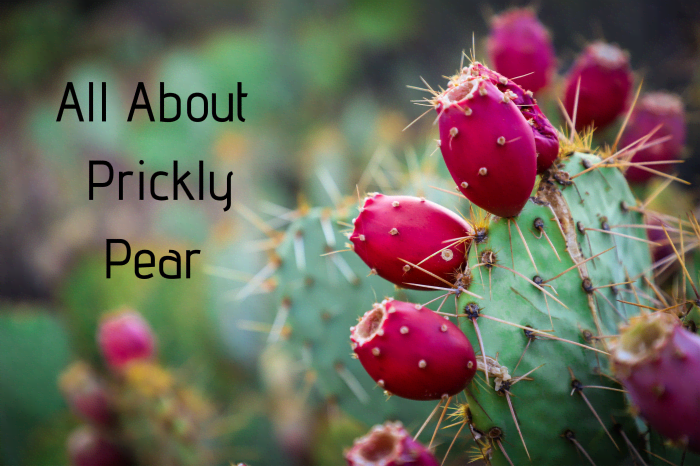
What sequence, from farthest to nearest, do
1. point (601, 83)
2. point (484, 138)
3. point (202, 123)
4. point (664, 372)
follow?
point (202, 123), point (601, 83), point (484, 138), point (664, 372)

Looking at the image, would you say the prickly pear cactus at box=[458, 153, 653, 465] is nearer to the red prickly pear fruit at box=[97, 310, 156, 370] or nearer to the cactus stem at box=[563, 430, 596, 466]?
the cactus stem at box=[563, 430, 596, 466]

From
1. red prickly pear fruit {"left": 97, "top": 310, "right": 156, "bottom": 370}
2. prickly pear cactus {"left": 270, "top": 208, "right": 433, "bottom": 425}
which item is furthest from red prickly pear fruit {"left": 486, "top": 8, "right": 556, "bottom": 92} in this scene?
red prickly pear fruit {"left": 97, "top": 310, "right": 156, "bottom": 370}

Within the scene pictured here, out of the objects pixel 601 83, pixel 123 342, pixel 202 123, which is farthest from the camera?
pixel 202 123

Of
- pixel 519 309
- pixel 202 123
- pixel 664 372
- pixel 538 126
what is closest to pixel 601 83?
pixel 538 126

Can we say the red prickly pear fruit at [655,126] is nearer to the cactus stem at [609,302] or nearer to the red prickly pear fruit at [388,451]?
the cactus stem at [609,302]

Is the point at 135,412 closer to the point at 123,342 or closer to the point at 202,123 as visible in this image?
the point at 123,342

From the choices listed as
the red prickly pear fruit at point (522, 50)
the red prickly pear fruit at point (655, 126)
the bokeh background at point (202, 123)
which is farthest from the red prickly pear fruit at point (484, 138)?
the bokeh background at point (202, 123)
